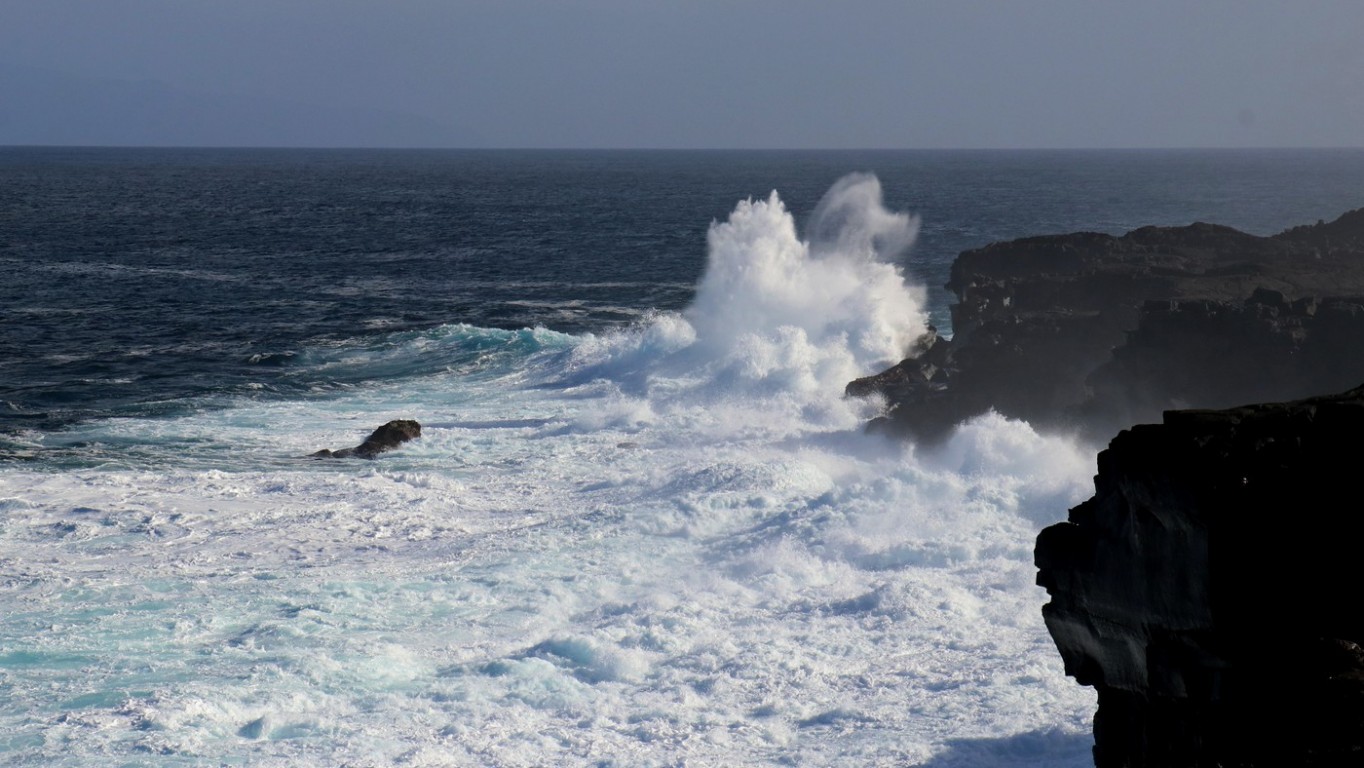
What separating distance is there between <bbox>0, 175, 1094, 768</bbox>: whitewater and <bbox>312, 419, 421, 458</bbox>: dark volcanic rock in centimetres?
46

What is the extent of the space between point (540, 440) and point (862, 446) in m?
6.92

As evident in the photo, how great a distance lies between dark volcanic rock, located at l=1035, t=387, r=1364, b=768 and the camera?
31.7 ft

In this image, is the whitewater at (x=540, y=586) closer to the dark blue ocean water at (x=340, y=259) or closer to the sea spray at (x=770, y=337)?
the sea spray at (x=770, y=337)

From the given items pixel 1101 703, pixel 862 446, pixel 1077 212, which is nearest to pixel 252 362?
pixel 862 446

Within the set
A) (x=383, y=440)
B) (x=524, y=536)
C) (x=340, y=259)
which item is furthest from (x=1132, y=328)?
(x=340, y=259)

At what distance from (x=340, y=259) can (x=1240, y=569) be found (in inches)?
2429

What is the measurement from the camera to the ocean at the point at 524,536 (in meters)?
→ 14.7

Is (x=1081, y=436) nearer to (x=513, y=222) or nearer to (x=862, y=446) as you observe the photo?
(x=862, y=446)

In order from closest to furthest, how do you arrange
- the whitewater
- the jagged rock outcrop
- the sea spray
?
the whitewater
the jagged rock outcrop
the sea spray

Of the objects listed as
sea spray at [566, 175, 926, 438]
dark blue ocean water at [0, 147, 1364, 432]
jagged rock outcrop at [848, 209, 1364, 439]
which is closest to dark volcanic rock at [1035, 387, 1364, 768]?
jagged rock outcrop at [848, 209, 1364, 439]

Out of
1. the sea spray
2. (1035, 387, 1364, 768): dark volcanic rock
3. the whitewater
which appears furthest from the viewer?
the sea spray

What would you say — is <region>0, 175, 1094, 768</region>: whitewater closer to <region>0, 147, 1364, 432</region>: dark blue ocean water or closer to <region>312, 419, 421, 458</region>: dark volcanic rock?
<region>312, 419, 421, 458</region>: dark volcanic rock

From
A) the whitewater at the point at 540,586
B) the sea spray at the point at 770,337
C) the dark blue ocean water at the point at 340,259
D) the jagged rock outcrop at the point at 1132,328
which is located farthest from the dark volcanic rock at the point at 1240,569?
the dark blue ocean water at the point at 340,259

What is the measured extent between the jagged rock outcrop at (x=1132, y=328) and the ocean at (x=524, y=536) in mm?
1641
